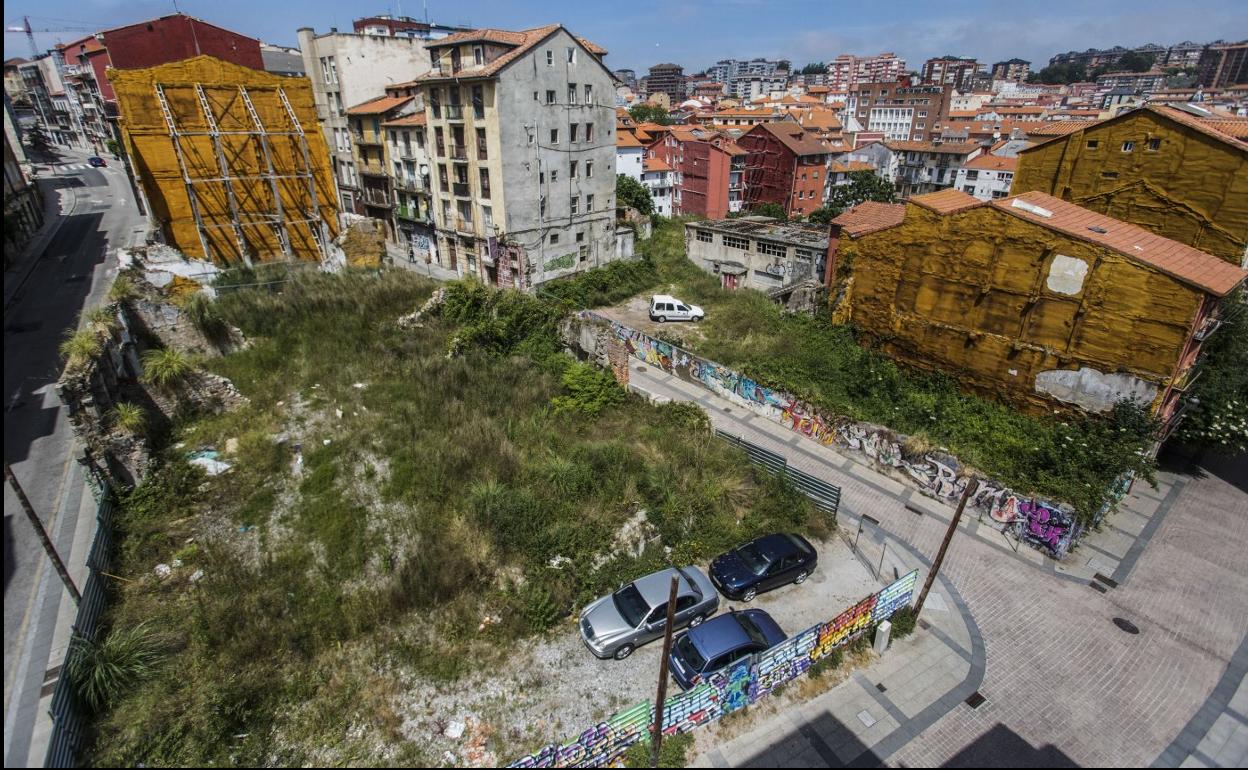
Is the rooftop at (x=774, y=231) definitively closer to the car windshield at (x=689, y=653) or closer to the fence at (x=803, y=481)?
the fence at (x=803, y=481)

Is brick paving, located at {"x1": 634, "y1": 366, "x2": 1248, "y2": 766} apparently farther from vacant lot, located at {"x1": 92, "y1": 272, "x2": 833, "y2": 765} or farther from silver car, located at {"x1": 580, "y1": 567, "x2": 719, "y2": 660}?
silver car, located at {"x1": 580, "y1": 567, "x2": 719, "y2": 660}

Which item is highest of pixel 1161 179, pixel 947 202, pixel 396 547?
pixel 1161 179

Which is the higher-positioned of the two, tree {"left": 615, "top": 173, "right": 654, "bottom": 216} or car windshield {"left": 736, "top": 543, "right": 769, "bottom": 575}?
tree {"left": 615, "top": 173, "right": 654, "bottom": 216}

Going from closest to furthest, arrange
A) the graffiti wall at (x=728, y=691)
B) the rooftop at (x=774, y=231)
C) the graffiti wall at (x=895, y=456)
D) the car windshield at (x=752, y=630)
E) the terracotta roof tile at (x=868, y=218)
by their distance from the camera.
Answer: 1. the graffiti wall at (x=728, y=691)
2. the car windshield at (x=752, y=630)
3. the graffiti wall at (x=895, y=456)
4. the terracotta roof tile at (x=868, y=218)
5. the rooftop at (x=774, y=231)

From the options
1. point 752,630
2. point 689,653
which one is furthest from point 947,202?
point 689,653

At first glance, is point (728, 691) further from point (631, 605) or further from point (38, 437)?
point (38, 437)

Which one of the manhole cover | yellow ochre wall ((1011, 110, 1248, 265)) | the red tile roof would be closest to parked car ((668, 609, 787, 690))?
the manhole cover

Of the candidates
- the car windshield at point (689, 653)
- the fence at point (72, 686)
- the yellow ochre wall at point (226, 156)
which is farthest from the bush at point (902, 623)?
the yellow ochre wall at point (226, 156)
